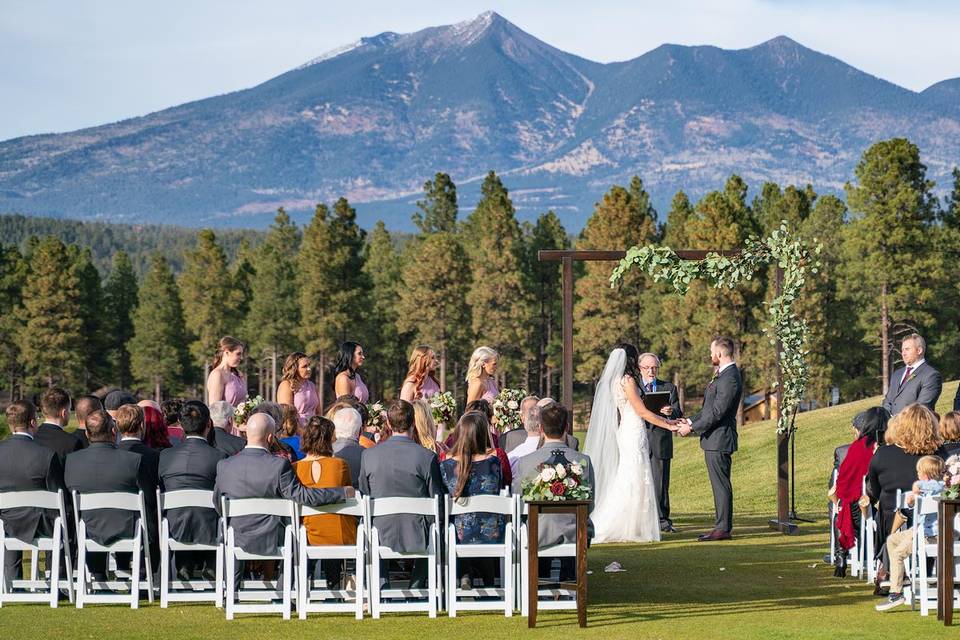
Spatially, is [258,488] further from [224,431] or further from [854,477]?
[854,477]

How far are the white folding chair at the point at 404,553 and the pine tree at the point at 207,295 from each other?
56.3m

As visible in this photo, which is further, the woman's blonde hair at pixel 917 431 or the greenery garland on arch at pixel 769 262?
the greenery garland on arch at pixel 769 262

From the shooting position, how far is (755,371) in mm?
49781

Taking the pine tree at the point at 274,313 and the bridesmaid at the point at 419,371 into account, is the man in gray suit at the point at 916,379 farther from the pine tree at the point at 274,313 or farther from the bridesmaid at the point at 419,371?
the pine tree at the point at 274,313

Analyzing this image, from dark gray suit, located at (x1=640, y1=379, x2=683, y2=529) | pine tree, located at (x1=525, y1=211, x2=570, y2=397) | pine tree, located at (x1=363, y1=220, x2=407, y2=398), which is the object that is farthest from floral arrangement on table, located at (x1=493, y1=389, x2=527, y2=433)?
pine tree, located at (x1=363, y1=220, x2=407, y2=398)

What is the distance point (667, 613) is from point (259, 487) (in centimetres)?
309

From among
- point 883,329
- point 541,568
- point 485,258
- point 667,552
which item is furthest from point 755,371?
point 541,568

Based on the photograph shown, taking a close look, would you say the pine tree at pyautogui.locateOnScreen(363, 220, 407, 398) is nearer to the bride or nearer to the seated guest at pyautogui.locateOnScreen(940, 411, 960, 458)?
the bride

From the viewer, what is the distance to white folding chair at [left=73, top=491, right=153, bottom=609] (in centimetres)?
1014

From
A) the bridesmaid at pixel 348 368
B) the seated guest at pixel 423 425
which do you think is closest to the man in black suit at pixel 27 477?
the seated guest at pixel 423 425

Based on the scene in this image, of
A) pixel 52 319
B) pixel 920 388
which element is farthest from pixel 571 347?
pixel 52 319

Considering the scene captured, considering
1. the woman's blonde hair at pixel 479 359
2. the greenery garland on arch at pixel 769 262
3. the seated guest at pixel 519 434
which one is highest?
the greenery garland on arch at pixel 769 262

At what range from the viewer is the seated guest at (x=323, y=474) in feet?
33.1

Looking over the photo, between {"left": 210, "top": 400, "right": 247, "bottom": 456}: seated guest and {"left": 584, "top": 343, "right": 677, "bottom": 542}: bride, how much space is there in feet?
14.3
